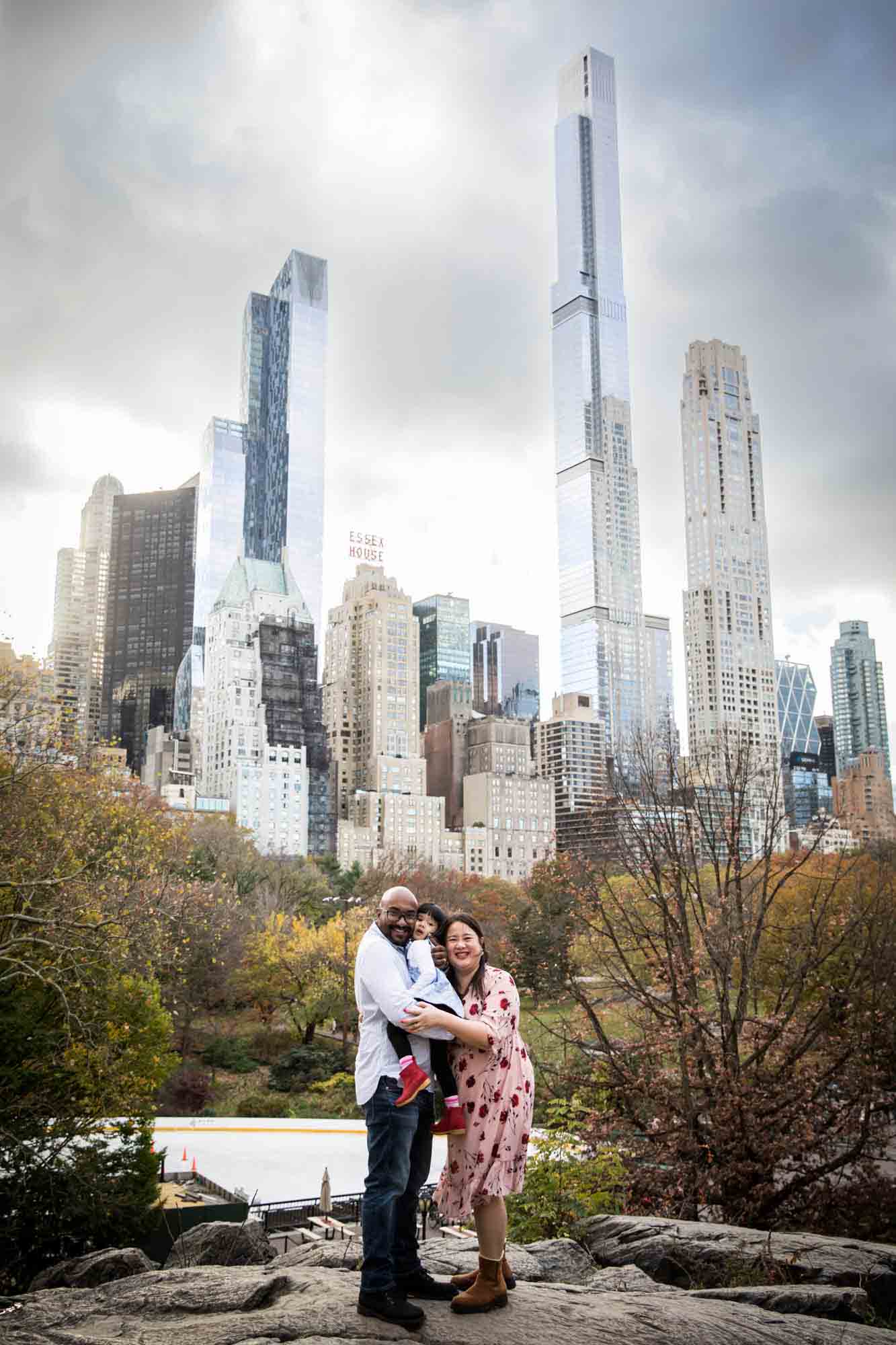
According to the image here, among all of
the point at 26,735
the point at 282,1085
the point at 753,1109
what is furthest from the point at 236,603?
the point at 753,1109

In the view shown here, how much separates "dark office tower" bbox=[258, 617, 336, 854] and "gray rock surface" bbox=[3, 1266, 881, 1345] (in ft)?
385

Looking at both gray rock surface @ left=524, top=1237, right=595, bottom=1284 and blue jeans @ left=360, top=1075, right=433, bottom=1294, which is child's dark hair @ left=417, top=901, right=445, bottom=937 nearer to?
blue jeans @ left=360, top=1075, right=433, bottom=1294

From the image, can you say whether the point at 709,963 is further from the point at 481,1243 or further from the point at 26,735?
the point at 26,735

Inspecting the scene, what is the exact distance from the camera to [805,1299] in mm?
6066

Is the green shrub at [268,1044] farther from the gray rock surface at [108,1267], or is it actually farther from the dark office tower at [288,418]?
the dark office tower at [288,418]

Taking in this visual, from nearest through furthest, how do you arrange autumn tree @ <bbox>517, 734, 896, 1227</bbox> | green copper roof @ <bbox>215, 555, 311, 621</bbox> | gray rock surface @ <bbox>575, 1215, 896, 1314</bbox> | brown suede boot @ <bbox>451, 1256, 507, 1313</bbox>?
brown suede boot @ <bbox>451, 1256, 507, 1313</bbox> → gray rock surface @ <bbox>575, 1215, 896, 1314</bbox> → autumn tree @ <bbox>517, 734, 896, 1227</bbox> → green copper roof @ <bbox>215, 555, 311, 621</bbox>

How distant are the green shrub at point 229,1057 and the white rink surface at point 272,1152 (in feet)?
14.1

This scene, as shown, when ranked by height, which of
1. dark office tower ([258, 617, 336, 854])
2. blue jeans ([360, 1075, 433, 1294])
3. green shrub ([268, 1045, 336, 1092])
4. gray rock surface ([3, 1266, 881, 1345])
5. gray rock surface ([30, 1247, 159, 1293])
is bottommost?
green shrub ([268, 1045, 336, 1092])

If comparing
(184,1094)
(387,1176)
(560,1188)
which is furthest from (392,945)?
(184,1094)

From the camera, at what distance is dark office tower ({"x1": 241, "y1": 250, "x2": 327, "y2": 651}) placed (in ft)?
560

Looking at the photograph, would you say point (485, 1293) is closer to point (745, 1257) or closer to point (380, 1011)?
point (380, 1011)

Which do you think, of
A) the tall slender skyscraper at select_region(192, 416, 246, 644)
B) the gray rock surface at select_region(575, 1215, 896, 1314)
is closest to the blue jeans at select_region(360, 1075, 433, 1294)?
the gray rock surface at select_region(575, 1215, 896, 1314)

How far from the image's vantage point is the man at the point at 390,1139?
4.79 metres

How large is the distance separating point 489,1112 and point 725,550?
631 feet
